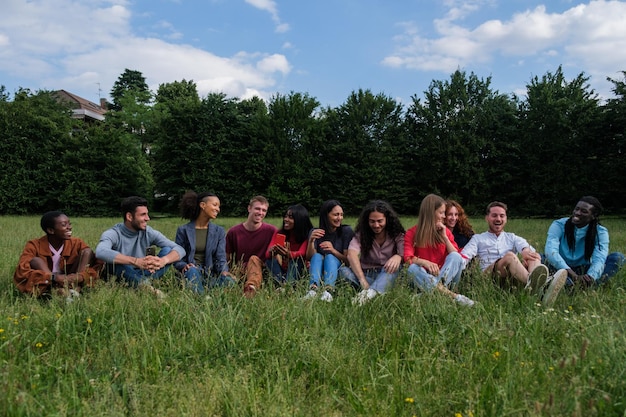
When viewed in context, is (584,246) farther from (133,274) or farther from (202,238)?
(133,274)

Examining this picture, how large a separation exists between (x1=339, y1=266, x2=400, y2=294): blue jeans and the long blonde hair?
1.56ft

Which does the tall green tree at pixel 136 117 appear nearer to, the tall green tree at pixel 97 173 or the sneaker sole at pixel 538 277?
the tall green tree at pixel 97 173

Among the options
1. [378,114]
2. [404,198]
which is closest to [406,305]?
[404,198]

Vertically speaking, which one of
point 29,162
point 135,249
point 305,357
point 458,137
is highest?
point 458,137

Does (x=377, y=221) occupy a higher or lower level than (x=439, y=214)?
lower

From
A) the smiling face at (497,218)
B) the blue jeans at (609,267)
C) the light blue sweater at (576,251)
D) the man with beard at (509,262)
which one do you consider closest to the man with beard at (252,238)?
the man with beard at (509,262)

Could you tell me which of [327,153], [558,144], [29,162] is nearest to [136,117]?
[29,162]

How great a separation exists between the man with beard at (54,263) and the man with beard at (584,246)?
16.8 feet

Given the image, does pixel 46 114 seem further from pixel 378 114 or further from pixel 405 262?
pixel 405 262

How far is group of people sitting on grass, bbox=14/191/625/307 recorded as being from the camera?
Answer: 16.2 ft

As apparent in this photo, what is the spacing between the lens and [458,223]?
245 inches

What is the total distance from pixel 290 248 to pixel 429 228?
1878mm

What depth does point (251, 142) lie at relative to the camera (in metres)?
28.1

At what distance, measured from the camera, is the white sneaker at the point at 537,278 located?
15.0 feet
